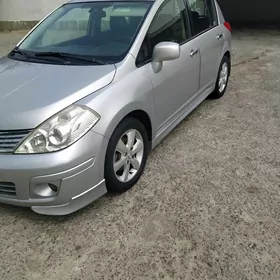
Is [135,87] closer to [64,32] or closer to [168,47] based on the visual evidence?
[168,47]

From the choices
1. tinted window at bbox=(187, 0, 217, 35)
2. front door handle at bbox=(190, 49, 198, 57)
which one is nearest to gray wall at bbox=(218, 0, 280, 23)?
tinted window at bbox=(187, 0, 217, 35)

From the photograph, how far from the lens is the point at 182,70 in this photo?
325 centimetres

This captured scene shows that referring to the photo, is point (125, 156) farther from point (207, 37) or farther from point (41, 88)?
point (207, 37)

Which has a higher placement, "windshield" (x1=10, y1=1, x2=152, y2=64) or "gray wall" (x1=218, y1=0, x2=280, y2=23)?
"windshield" (x1=10, y1=1, x2=152, y2=64)

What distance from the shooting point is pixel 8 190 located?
219 cm

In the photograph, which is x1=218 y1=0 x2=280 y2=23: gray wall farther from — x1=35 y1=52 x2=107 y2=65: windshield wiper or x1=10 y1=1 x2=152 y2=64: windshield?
x1=35 y1=52 x2=107 y2=65: windshield wiper

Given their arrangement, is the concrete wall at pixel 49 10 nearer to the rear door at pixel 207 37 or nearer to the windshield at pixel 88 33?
the rear door at pixel 207 37

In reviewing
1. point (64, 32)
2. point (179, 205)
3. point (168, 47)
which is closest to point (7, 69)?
point (64, 32)

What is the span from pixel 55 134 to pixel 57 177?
0.28m

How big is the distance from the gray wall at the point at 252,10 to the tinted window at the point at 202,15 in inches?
403

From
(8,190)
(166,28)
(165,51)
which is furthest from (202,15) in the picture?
(8,190)

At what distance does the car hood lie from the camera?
2.11 metres

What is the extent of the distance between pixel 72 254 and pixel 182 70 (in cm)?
207

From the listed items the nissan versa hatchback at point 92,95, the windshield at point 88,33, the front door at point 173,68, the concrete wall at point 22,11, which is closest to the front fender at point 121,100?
the nissan versa hatchback at point 92,95
